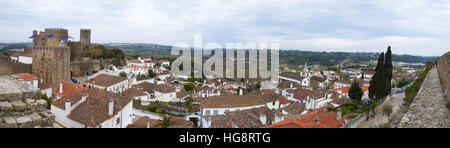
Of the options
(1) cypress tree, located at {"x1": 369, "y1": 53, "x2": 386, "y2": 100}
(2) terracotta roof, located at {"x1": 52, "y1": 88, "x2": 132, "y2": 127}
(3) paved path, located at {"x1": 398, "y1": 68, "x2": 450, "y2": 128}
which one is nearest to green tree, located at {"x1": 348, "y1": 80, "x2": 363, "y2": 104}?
(1) cypress tree, located at {"x1": 369, "y1": 53, "x2": 386, "y2": 100}

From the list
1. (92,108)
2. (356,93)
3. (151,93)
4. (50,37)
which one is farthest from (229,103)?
(50,37)

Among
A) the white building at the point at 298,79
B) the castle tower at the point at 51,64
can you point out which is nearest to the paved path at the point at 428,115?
the castle tower at the point at 51,64

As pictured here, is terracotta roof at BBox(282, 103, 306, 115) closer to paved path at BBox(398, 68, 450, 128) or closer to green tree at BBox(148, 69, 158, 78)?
paved path at BBox(398, 68, 450, 128)

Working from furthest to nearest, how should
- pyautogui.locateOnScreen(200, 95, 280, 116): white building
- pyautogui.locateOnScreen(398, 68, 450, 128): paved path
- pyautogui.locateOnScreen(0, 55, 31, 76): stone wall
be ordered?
1. pyautogui.locateOnScreen(0, 55, 31, 76): stone wall
2. pyautogui.locateOnScreen(200, 95, 280, 116): white building
3. pyautogui.locateOnScreen(398, 68, 450, 128): paved path

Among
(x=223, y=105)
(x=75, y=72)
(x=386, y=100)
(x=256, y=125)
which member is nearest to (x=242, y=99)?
(x=223, y=105)

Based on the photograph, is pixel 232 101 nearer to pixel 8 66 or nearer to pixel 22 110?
pixel 22 110

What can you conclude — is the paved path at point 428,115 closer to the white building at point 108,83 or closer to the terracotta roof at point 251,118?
the terracotta roof at point 251,118
